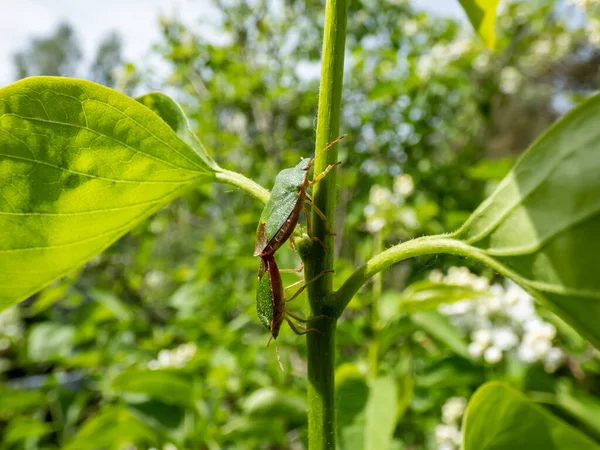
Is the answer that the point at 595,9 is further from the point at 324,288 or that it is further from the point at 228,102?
the point at 228,102

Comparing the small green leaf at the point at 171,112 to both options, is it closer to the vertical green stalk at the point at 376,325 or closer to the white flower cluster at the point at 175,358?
the vertical green stalk at the point at 376,325

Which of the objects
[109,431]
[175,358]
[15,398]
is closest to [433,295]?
[109,431]

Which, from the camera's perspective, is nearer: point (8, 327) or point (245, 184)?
point (245, 184)

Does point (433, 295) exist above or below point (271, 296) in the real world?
above

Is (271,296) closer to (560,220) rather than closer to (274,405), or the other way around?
(560,220)

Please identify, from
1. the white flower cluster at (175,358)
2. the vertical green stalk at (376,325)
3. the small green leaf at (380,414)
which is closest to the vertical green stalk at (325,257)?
the small green leaf at (380,414)

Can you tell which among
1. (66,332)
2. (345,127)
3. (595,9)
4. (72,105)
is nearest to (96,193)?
(72,105)
